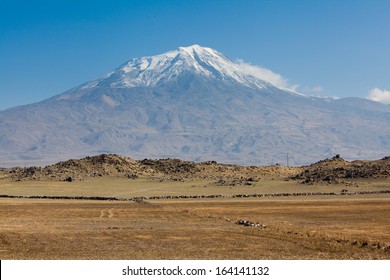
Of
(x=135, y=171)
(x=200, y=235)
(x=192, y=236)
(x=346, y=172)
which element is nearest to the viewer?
(x=192, y=236)

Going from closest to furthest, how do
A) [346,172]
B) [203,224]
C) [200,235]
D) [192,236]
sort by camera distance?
[192,236] → [200,235] → [203,224] → [346,172]

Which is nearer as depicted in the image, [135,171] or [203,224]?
[203,224]

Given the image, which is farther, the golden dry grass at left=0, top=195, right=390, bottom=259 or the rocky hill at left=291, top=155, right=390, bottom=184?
the rocky hill at left=291, top=155, right=390, bottom=184

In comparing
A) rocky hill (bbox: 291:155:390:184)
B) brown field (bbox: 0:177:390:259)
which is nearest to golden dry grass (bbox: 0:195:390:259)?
brown field (bbox: 0:177:390:259)

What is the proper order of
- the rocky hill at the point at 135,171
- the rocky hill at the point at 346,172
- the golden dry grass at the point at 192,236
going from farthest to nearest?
the rocky hill at the point at 135,171
the rocky hill at the point at 346,172
the golden dry grass at the point at 192,236

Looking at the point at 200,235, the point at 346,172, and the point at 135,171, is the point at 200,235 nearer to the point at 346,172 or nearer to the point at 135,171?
the point at 346,172

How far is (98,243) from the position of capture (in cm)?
3491

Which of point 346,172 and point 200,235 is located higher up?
point 346,172

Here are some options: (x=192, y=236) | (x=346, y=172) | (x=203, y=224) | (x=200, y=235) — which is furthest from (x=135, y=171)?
(x=192, y=236)

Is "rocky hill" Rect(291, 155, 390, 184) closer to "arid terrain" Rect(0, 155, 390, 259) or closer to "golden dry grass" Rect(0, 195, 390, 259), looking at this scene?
"arid terrain" Rect(0, 155, 390, 259)

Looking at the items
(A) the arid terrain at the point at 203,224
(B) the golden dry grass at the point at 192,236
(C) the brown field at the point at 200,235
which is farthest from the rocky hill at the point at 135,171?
(B) the golden dry grass at the point at 192,236

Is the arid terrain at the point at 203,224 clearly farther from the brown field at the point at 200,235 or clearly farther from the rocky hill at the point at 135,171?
the rocky hill at the point at 135,171
